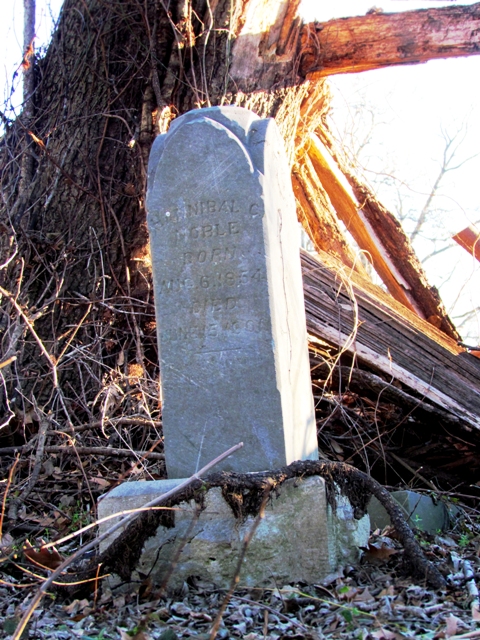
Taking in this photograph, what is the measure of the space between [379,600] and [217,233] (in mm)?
1905

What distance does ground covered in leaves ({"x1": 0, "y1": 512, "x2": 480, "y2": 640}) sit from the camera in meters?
2.75

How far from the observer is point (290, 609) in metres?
3.06

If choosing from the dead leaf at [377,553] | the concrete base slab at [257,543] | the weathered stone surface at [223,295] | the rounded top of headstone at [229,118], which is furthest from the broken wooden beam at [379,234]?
the concrete base slab at [257,543]

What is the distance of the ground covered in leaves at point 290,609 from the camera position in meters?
2.75

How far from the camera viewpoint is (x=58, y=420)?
5.72 meters

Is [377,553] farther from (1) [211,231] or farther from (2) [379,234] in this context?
(2) [379,234]

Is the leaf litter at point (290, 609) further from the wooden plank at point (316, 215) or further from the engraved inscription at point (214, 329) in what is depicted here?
the wooden plank at point (316, 215)

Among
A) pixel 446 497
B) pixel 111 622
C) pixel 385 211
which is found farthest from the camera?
pixel 385 211

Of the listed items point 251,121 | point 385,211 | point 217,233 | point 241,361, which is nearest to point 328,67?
point 385,211

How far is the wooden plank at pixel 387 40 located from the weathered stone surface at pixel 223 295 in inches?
109

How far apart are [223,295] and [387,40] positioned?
3.56 meters

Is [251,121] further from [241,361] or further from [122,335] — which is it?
[122,335]

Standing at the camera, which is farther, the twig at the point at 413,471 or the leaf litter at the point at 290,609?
the twig at the point at 413,471

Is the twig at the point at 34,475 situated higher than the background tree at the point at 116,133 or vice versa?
the background tree at the point at 116,133
